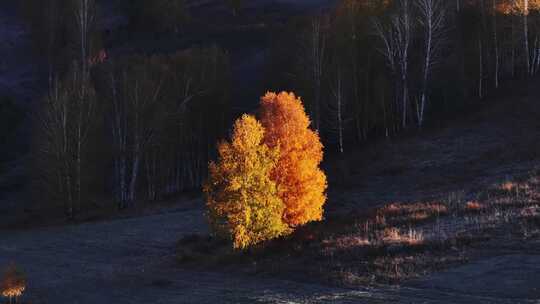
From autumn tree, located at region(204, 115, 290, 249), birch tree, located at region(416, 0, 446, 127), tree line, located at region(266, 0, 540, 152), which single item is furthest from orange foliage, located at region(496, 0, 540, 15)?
autumn tree, located at region(204, 115, 290, 249)

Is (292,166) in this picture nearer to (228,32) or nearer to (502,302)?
(502,302)

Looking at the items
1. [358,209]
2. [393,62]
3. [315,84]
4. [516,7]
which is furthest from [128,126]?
[516,7]

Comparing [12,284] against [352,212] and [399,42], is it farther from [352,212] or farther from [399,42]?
[399,42]

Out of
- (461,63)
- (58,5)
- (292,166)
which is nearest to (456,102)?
(461,63)

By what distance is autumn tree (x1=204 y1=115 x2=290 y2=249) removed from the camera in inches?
1185

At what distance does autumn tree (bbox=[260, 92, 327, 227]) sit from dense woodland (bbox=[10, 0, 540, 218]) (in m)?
20.7

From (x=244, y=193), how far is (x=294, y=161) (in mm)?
4747

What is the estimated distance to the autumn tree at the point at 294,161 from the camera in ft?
110

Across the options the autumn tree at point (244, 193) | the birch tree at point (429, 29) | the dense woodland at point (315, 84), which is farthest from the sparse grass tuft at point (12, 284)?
the birch tree at point (429, 29)

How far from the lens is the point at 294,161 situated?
33.7 meters

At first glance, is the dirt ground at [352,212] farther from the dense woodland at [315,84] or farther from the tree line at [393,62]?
the dense woodland at [315,84]

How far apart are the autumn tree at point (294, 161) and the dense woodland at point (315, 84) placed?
2073 cm

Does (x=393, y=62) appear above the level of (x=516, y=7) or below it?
below

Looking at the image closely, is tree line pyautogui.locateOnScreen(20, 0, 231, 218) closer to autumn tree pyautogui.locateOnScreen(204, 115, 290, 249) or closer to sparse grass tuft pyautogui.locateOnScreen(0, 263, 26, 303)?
autumn tree pyautogui.locateOnScreen(204, 115, 290, 249)
